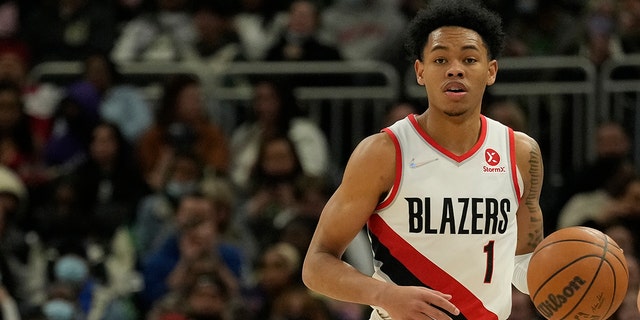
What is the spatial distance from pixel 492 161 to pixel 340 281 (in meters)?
0.93

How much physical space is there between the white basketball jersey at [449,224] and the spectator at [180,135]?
18.3 feet

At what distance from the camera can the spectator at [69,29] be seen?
1298 cm

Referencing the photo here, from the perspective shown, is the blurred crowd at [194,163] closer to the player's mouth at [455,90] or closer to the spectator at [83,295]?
the spectator at [83,295]

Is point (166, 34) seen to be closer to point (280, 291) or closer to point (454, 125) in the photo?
point (280, 291)

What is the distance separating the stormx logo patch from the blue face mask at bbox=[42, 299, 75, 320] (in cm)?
509

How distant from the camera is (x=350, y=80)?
38.3 ft

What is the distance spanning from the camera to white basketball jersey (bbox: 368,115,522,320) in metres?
5.28

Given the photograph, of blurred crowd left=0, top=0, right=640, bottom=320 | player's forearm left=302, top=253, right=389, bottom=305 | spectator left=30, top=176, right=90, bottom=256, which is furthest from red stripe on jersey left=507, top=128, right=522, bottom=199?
spectator left=30, top=176, right=90, bottom=256

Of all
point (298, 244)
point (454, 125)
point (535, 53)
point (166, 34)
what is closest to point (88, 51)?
point (166, 34)

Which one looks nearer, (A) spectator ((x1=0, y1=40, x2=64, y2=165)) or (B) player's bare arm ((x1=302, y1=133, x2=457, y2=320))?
(B) player's bare arm ((x1=302, y1=133, x2=457, y2=320))

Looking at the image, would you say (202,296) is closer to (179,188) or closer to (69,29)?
(179,188)

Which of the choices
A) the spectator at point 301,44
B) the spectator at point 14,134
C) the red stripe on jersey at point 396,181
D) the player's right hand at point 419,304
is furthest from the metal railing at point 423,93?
the player's right hand at point 419,304

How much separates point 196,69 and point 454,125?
673cm

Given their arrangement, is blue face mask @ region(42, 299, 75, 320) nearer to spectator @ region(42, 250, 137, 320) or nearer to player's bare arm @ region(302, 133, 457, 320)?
spectator @ region(42, 250, 137, 320)
